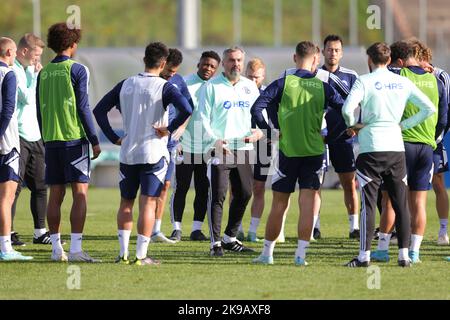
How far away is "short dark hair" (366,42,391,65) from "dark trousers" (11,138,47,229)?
4.73m

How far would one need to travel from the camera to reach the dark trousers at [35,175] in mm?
13656

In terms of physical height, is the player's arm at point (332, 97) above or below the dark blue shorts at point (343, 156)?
above

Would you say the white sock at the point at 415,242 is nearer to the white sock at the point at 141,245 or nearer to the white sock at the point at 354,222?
the white sock at the point at 141,245

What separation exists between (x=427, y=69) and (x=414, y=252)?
1.94 meters

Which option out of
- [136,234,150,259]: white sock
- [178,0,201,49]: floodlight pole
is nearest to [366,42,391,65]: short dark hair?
[136,234,150,259]: white sock

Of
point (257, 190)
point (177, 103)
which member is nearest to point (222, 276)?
point (177, 103)

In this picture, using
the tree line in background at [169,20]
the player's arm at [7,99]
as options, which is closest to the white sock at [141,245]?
the player's arm at [7,99]

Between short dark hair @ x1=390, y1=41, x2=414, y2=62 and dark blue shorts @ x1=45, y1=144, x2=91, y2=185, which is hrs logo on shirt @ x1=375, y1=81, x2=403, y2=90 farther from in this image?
dark blue shorts @ x1=45, y1=144, x2=91, y2=185

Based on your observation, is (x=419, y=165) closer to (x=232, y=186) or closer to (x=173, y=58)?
(x=232, y=186)

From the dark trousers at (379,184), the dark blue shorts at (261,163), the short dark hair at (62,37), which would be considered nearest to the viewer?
the dark trousers at (379,184)

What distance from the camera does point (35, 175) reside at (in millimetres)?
13859

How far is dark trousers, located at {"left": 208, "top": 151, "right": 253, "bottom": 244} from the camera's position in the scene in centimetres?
1234

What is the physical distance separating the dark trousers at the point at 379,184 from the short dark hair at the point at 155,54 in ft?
7.11

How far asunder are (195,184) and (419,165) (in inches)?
147
